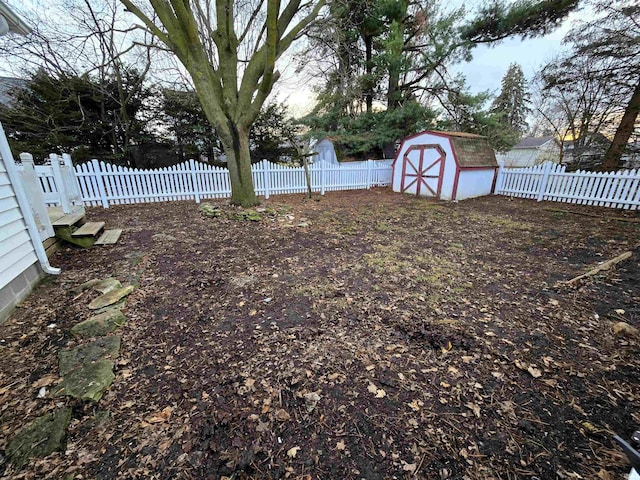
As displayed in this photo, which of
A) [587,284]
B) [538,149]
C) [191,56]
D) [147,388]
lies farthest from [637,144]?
[538,149]

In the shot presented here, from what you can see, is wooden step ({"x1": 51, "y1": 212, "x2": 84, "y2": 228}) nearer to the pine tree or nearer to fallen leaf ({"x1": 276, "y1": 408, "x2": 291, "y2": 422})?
fallen leaf ({"x1": 276, "y1": 408, "x2": 291, "y2": 422})

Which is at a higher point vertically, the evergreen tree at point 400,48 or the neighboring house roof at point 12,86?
the evergreen tree at point 400,48

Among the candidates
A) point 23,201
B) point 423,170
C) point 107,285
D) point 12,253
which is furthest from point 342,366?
point 423,170

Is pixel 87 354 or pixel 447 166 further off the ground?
pixel 447 166

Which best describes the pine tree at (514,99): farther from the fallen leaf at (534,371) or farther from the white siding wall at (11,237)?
the white siding wall at (11,237)

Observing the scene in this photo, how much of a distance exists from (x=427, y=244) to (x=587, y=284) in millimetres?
2136

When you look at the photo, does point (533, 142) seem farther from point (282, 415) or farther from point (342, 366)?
point (282, 415)

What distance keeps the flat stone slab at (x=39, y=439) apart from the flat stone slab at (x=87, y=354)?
413 mm

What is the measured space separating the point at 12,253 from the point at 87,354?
1617mm

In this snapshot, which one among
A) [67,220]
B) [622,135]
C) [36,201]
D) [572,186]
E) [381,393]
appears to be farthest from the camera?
[622,135]

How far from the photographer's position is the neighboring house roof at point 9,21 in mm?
2619

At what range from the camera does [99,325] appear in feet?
8.17

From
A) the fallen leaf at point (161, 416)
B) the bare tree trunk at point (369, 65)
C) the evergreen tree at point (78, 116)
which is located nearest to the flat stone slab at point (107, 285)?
the fallen leaf at point (161, 416)

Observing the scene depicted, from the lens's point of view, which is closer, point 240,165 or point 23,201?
point 23,201
